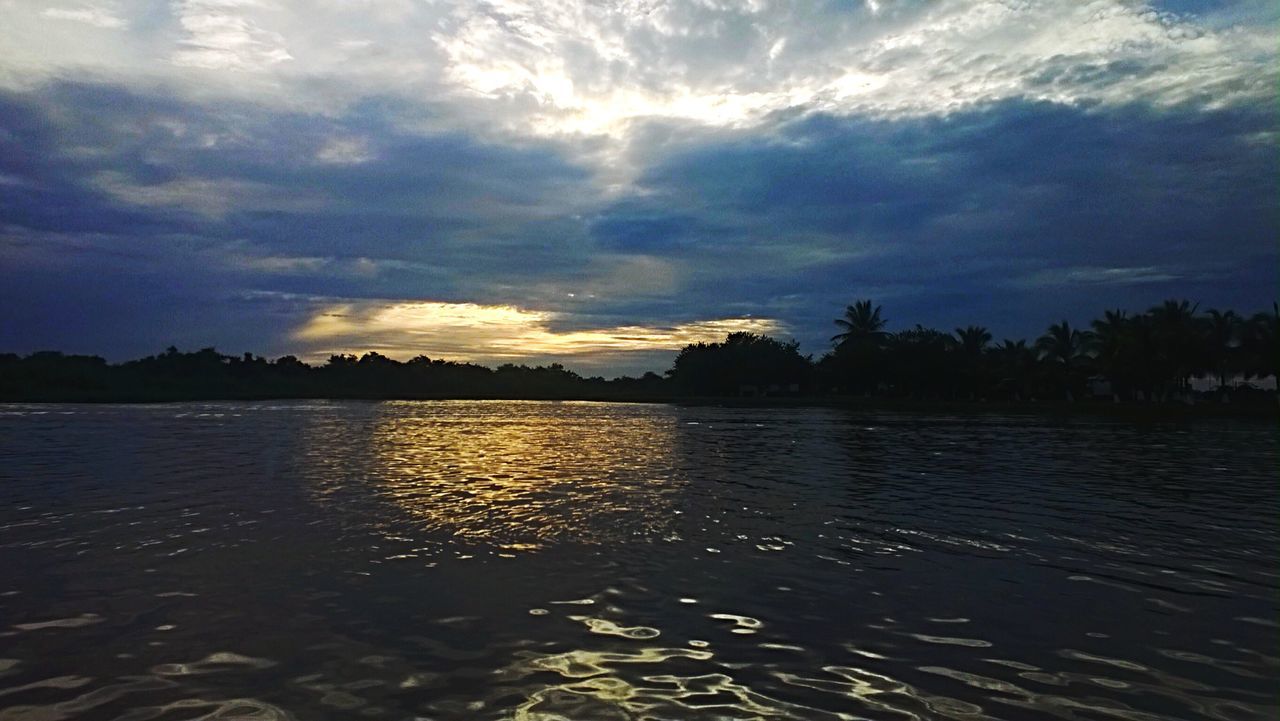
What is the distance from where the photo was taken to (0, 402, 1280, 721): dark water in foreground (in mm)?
6410

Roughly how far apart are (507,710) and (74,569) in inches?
313

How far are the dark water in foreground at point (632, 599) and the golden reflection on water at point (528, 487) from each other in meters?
0.16

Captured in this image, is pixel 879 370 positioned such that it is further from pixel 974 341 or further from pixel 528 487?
pixel 528 487

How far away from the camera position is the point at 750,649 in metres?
7.50

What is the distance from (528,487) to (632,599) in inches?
424

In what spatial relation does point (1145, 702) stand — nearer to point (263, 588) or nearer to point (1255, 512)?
point (263, 588)

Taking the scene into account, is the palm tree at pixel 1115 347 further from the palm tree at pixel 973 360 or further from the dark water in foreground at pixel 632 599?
the dark water in foreground at pixel 632 599

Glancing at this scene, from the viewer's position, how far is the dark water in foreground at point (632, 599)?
21.0 feet

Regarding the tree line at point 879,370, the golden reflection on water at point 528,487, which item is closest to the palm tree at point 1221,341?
the tree line at point 879,370

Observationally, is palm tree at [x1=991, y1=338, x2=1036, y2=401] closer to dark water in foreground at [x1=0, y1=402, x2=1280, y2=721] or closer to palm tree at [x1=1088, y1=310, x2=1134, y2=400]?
palm tree at [x1=1088, y1=310, x2=1134, y2=400]

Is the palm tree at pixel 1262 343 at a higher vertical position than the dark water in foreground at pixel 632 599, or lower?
higher

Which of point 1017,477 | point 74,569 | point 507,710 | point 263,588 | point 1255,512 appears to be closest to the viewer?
point 507,710

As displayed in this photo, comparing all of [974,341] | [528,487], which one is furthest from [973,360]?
[528,487]

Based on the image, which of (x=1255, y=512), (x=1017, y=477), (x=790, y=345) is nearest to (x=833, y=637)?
(x=1255, y=512)
